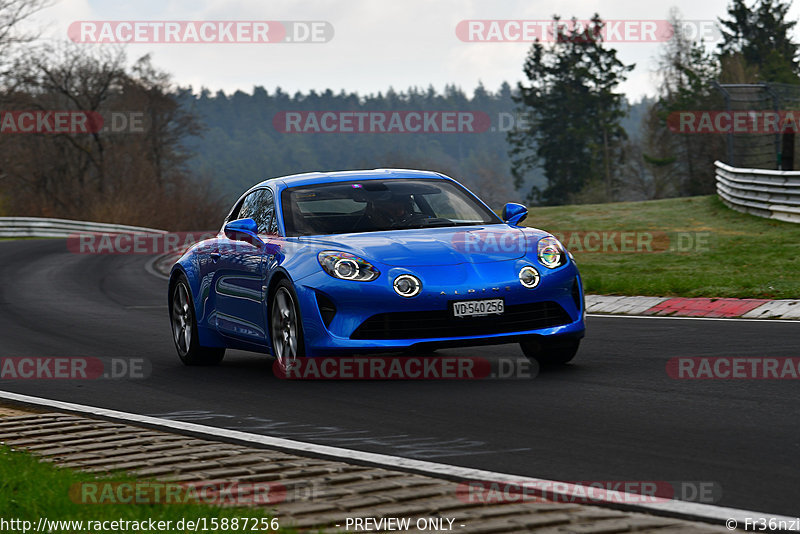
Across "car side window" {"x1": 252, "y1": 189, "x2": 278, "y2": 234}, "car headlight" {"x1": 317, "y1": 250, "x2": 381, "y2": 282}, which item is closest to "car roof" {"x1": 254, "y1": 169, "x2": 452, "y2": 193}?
"car side window" {"x1": 252, "y1": 189, "x2": 278, "y2": 234}

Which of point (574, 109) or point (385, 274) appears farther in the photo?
point (574, 109)

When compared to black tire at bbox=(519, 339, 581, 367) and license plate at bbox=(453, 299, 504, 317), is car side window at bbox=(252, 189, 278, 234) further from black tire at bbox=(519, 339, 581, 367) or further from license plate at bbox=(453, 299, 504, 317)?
black tire at bbox=(519, 339, 581, 367)

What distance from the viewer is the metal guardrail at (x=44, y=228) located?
169 feet

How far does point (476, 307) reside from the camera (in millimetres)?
8469

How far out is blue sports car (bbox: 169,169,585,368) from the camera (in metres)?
8.48

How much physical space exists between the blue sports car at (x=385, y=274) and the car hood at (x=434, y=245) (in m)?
0.01

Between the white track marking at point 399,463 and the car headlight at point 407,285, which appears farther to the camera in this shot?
the car headlight at point 407,285

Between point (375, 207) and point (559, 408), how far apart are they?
118 inches

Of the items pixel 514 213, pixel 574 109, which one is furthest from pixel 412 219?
pixel 574 109

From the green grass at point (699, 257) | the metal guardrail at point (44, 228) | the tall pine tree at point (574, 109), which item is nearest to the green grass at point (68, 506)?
the green grass at point (699, 257)

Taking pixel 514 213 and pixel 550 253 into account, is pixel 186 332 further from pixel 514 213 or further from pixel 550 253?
pixel 550 253

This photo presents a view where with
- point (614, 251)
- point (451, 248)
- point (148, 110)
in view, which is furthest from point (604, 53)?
point (451, 248)

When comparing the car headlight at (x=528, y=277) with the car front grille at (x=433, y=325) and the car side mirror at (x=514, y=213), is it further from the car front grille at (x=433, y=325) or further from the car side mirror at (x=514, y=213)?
the car side mirror at (x=514, y=213)

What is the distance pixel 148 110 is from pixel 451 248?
80080mm
